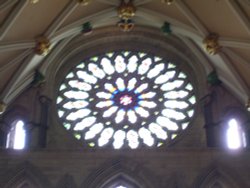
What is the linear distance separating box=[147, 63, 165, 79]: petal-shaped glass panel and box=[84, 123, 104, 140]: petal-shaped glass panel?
2.17m

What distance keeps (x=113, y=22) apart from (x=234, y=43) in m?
3.97

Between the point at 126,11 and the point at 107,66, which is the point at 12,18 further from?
the point at 107,66

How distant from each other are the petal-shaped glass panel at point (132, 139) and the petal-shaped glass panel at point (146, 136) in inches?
6.0

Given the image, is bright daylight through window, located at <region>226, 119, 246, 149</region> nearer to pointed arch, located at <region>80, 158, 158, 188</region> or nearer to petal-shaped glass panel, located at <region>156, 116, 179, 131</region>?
petal-shaped glass panel, located at <region>156, 116, 179, 131</region>

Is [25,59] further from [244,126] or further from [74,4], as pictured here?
[244,126]

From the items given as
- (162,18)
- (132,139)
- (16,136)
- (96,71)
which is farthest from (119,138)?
(162,18)

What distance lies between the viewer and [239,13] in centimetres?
2017

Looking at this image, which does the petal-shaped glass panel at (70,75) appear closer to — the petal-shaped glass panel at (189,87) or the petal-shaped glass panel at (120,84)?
the petal-shaped glass panel at (120,84)

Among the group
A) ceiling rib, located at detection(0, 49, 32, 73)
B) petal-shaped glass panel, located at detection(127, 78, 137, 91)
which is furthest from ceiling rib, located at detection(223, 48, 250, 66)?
ceiling rib, located at detection(0, 49, 32, 73)

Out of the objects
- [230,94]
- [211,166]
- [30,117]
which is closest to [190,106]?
[230,94]

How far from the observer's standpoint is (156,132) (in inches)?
906

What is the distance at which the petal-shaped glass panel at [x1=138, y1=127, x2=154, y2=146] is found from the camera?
22.8 metres

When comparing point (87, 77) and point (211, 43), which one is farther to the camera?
point (87, 77)

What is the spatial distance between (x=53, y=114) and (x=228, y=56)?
489 cm
